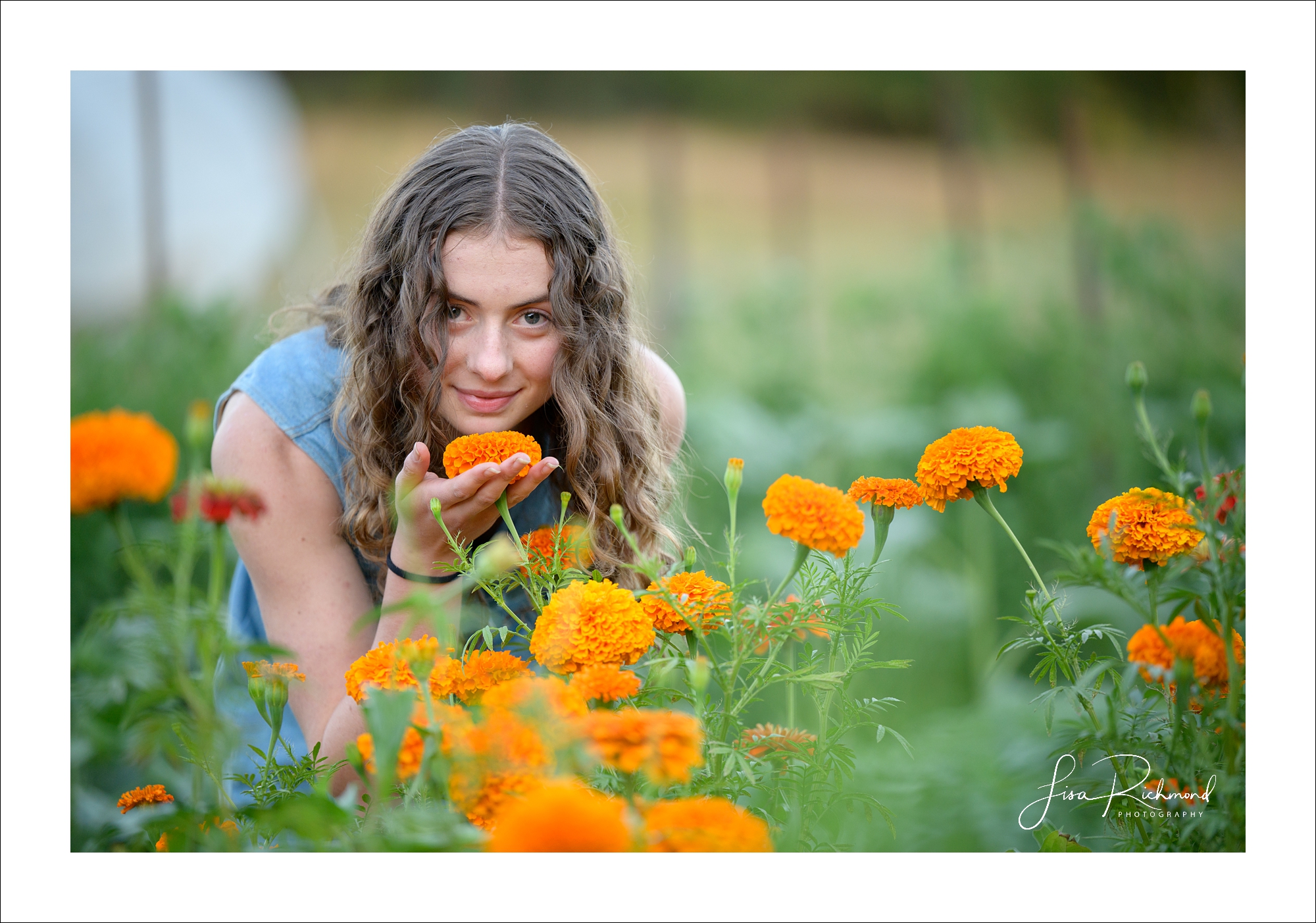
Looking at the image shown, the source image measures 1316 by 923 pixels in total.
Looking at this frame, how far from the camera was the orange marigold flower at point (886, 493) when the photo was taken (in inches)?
36.6

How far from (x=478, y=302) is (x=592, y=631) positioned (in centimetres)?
47

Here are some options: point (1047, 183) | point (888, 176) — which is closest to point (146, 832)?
point (888, 176)

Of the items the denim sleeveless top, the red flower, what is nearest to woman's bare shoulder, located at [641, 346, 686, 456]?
the denim sleeveless top

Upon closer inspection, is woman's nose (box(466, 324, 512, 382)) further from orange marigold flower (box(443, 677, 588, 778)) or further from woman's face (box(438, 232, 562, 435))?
orange marigold flower (box(443, 677, 588, 778))

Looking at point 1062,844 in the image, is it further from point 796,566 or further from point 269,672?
point 269,672

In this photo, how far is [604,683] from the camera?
754 millimetres

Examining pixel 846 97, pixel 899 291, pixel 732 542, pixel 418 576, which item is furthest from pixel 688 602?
pixel 899 291

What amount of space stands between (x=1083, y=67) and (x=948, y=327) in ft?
5.34

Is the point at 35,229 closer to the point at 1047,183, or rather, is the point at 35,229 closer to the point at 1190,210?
the point at 1190,210

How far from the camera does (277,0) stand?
3.54ft

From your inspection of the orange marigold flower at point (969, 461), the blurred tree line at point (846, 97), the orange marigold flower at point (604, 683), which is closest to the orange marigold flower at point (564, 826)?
the orange marigold flower at point (604, 683)

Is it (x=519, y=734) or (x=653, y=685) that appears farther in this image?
(x=653, y=685)

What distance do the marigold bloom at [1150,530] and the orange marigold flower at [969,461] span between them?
0.36 ft

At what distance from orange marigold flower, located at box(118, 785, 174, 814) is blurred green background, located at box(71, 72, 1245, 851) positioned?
31cm
